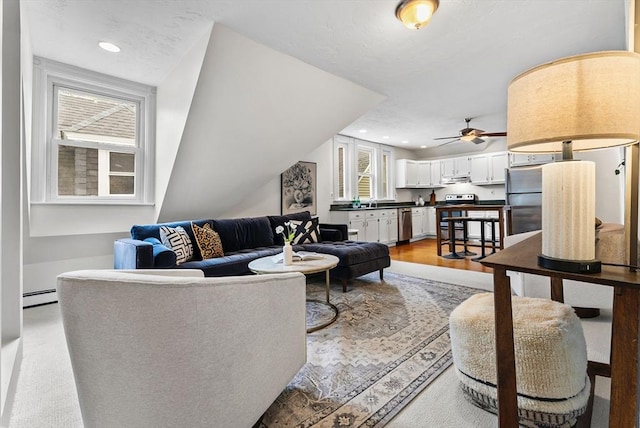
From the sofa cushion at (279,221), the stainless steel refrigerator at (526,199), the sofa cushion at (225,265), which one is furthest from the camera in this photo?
the stainless steel refrigerator at (526,199)

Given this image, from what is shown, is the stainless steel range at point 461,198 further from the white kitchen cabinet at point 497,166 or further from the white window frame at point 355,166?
the white window frame at point 355,166

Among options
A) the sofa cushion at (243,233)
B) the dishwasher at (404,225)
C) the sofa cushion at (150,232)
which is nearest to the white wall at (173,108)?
the sofa cushion at (150,232)

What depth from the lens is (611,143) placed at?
0.97 metres

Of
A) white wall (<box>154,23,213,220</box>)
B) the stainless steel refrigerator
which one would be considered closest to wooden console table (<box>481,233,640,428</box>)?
white wall (<box>154,23,213,220</box>)

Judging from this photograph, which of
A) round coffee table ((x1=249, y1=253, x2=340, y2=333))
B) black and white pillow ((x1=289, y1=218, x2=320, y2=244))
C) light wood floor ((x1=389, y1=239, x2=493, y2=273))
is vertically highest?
black and white pillow ((x1=289, y1=218, x2=320, y2=244))

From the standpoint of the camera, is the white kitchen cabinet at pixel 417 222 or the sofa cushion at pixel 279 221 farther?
the white kitchen cabinet at pixel 417 222

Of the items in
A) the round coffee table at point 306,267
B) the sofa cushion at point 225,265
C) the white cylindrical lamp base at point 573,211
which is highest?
the white cylindrical lamp base at point 573,211

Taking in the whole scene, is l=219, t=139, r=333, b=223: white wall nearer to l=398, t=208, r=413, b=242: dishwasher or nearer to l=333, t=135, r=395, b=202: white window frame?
l=333, t=135, r=395, b=202: white window frame

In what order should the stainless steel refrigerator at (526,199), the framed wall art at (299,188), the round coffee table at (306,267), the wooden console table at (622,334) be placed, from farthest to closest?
the framed wall art at (299,188), the stainless steel refrigerator at (526,199), the round coffee table at (306,267), the wooden console table at (622,334)

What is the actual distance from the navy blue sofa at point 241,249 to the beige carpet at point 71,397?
2.60 ft

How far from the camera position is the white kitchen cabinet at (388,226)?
6.20m

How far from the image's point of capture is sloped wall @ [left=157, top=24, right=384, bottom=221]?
2.72m

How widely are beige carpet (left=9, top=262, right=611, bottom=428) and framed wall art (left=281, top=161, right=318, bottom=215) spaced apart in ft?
10.9

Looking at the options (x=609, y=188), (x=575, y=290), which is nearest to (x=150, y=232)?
(x=575, y=290)
